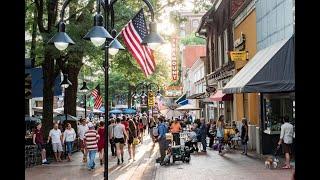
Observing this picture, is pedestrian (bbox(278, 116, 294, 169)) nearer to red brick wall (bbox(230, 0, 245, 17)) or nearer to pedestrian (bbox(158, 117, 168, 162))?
pedestrian (bbox(158, 117, 168, 162))

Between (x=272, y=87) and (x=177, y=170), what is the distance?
422 centimetres

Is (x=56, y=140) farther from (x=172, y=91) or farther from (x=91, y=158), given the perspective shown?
(x=172, y=91)

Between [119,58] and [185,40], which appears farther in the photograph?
[185,40]

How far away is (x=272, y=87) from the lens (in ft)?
49.5

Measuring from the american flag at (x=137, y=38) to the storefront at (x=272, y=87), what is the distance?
4391mm

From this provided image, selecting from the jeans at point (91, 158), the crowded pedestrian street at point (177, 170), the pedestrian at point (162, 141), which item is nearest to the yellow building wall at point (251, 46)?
the crowded pedestrian street at point (177, 170)

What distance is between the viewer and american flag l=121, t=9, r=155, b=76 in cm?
1172

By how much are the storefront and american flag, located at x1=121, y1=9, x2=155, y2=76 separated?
4391mm

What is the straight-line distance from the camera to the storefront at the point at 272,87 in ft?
49.5

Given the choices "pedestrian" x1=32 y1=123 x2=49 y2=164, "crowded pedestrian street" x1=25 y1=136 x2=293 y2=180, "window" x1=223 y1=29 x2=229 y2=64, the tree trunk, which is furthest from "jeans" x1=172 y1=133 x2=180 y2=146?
"window" x1=223 y1=29 x2=229 y2=64

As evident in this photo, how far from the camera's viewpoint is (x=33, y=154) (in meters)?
20.0
